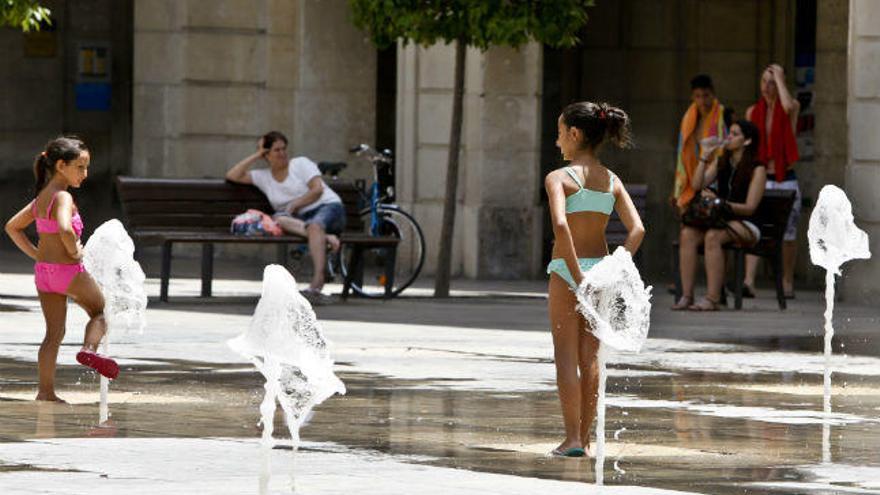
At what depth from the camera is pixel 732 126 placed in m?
19.8

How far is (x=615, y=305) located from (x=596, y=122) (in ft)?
3.37

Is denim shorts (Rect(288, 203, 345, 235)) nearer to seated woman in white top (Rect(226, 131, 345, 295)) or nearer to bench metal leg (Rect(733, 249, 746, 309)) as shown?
seated woman in white top (Rect(226, 131, 345, 295))

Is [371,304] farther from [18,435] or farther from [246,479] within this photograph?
[246,479]

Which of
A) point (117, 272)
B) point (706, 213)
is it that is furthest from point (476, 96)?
point (117, 272)

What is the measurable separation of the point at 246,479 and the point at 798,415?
368 cm

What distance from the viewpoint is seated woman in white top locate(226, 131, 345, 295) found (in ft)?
63.1

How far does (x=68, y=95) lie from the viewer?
95.5 feet

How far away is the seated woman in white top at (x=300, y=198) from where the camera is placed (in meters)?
19.2

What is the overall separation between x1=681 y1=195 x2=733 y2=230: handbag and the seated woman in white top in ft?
9.14

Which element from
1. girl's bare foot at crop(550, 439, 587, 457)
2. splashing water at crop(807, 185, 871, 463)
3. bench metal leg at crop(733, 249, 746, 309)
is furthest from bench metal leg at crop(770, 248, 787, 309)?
girl's bare foot at crop(550, 439, 587, 457)

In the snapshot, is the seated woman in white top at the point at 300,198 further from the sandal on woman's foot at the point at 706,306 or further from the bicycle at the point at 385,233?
the sandal on woman's foot at the point at 706,306

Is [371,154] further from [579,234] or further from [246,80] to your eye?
[579,234]

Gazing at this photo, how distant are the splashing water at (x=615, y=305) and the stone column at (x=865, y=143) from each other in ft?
36.5

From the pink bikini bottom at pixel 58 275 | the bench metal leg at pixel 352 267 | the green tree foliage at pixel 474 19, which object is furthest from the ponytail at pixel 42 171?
the bench metal leg at pixel 352 267
